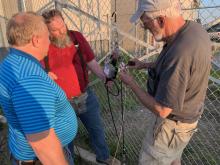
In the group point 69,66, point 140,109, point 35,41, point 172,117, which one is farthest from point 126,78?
point 140,109

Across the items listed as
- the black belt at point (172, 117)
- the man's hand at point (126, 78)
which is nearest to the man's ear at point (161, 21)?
the man's hand at point (126, 78)

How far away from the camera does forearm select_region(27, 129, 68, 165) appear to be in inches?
70.7

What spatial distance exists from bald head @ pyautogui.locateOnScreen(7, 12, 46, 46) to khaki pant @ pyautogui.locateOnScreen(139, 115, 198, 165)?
1.25 meters

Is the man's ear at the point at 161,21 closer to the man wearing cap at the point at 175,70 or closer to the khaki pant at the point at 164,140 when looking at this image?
the man wearing cap at the point at 175,70

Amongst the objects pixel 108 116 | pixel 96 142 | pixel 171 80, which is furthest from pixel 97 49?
pixel 171 80

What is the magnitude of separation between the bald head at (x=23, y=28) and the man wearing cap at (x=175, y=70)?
78 cm

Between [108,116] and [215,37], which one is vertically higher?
[215,37]

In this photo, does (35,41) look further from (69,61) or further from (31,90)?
(69,61)

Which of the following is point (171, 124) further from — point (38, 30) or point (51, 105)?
point (38, 30)

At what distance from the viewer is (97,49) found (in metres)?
6.67

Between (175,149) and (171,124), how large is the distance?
0.93 feet

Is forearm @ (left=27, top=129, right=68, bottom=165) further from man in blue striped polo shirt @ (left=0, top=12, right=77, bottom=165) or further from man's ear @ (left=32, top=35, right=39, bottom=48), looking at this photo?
man's ear @ (left=32, top=35, right=39, bottom=48)

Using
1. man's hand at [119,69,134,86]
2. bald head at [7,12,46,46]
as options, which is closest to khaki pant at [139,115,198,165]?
man's hand at [119,69,134,86]

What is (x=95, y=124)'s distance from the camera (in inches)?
147
